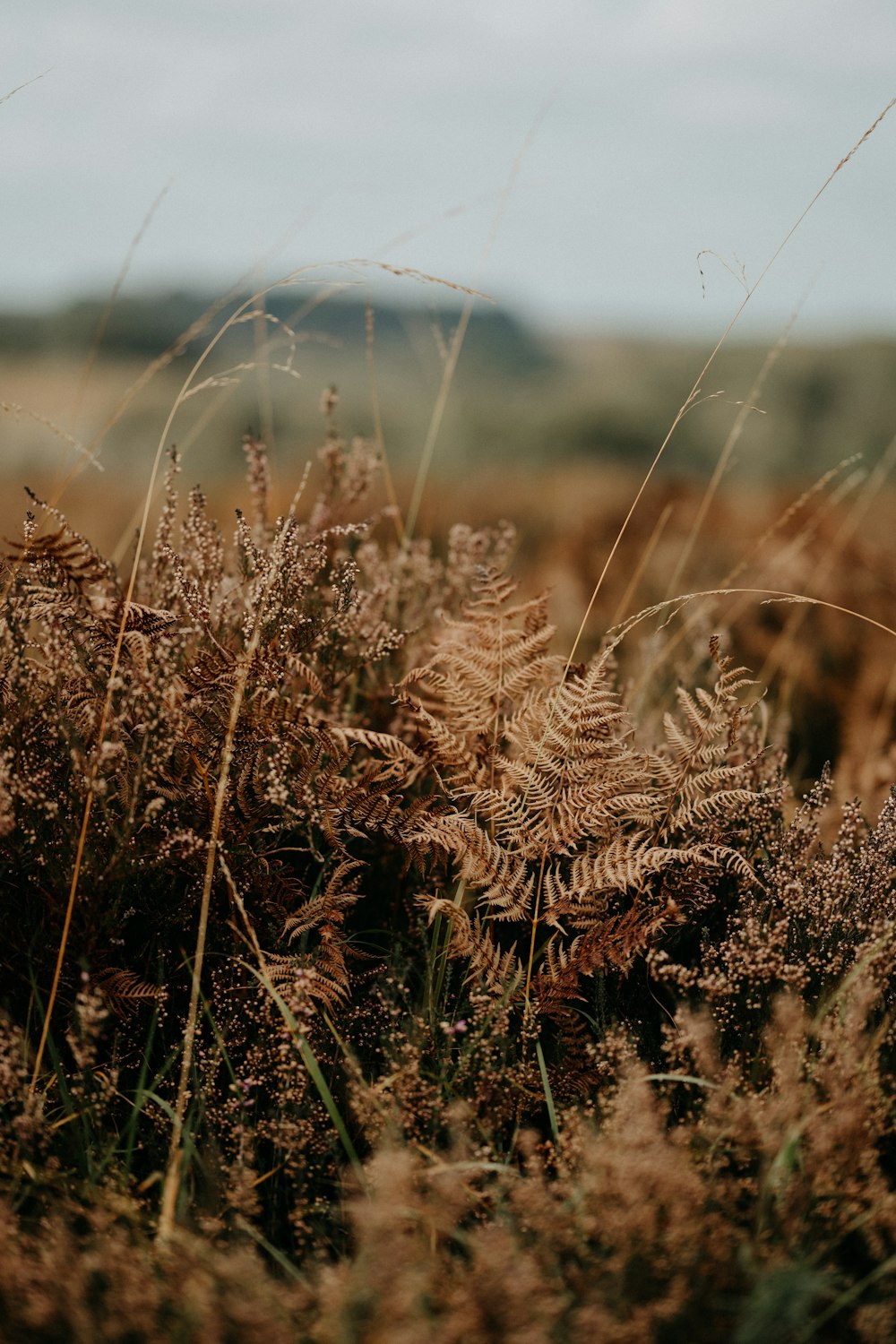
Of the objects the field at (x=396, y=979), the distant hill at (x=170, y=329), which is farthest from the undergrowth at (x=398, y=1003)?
the distant hill at (x=170, y=329)

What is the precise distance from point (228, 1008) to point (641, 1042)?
74cm

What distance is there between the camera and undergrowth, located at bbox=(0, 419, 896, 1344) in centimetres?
100

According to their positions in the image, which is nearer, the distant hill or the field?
→ the field

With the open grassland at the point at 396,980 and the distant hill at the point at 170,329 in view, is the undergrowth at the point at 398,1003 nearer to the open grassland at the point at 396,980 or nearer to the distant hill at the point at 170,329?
the open grassland at the point at 396,980

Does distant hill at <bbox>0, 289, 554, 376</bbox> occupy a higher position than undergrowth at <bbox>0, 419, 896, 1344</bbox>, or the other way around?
distant hill at <bbox>0, 289, 554, 376</bbox>

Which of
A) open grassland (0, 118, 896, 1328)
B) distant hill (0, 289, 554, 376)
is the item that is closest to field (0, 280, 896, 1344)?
open grassland (0, 118, 896, 1328)

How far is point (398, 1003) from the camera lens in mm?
1724

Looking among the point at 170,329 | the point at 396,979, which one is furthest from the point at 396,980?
the point at 170,329

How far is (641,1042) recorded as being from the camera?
64.1 inches

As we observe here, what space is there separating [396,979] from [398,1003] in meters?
0.22

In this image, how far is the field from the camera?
39.6 inches

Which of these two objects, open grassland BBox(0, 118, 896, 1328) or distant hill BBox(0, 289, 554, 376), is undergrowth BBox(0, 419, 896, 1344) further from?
distant hill BBox(0, 289, 554, 376)

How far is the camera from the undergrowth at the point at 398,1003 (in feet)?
3.27

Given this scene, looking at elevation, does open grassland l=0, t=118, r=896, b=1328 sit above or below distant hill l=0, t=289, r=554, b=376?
below
